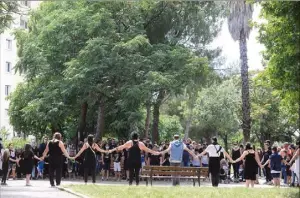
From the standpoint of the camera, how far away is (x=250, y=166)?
2067 cm

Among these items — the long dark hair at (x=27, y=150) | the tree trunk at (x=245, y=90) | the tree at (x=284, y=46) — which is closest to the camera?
the tree at (x=284, y=46)

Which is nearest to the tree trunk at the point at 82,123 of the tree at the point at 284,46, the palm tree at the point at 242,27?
the palm tree at the point at 242,27

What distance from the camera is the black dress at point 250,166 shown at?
20.6 metres

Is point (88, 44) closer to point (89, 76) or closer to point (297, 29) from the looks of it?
point (89, 76)

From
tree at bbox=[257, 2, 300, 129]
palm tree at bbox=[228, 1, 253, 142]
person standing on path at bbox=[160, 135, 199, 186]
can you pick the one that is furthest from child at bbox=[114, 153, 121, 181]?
tree at bbox=[257, 2, 300, 129]

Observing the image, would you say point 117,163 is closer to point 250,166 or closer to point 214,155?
point 214,155

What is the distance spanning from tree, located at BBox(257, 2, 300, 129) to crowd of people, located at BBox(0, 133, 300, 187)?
3.29 meters

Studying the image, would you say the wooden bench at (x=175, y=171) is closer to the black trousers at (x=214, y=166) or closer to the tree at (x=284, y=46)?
the black trousers at (x=214, y=166)

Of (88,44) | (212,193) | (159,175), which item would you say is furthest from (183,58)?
(212,193)

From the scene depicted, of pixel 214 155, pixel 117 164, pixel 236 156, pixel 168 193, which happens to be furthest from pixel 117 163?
pixel 168 193

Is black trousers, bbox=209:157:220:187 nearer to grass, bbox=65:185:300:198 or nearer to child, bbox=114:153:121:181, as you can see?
grass, bbox=65:185:300:198

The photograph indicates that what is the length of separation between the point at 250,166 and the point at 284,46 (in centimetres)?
661

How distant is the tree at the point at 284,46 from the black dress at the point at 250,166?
13.3 ft

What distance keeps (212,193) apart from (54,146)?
20.0 ft
